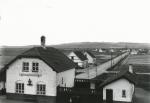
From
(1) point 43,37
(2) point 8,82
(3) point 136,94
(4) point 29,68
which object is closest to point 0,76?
(2) point 8,82

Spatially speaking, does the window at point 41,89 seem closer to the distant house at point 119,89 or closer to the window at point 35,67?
the window at point 35,67

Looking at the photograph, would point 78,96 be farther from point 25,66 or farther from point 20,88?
point 25,66

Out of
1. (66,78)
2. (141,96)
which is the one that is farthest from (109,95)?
(66,78)

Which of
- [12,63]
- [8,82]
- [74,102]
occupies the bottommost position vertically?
[74,102]

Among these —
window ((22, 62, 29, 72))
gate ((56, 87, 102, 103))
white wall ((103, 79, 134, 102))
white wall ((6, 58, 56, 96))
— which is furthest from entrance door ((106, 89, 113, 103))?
window ((22, 62, 29, 72))

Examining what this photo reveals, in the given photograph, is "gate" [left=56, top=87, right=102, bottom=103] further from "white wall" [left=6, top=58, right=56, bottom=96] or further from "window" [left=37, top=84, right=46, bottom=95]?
"window" [left=37, top=84, right=46, bottom=95]

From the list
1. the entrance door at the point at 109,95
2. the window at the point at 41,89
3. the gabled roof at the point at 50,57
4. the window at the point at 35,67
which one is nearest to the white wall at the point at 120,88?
the entrance door at the point at 109,95

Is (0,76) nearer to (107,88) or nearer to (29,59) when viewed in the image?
(29,59)
